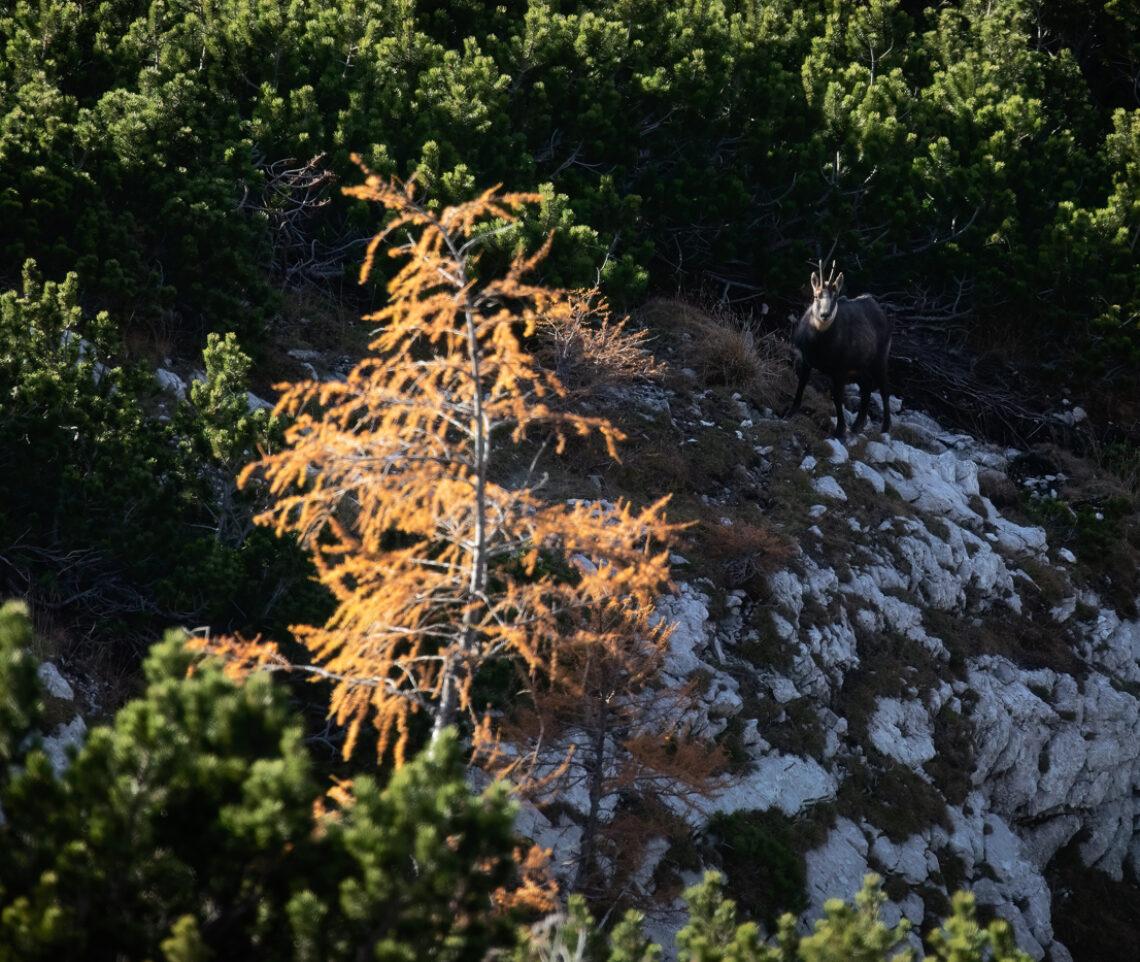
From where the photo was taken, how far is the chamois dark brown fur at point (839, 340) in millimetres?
12406

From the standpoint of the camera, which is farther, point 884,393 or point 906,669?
point 884,393

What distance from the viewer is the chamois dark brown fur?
12.4 meters

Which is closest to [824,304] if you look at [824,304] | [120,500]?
[824,304]

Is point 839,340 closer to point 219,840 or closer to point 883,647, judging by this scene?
point 883,647

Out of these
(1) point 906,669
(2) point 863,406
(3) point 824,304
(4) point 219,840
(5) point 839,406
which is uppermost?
(3) point 824,304

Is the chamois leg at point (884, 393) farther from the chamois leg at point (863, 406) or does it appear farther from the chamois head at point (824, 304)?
the chamois head at point (824, 304)

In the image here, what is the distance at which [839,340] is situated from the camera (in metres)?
12.7

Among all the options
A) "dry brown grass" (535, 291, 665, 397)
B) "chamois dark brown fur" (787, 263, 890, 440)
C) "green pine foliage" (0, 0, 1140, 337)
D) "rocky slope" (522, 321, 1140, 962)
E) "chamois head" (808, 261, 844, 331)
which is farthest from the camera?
"chamois dark brown fur" (787, 263, 890, 440)

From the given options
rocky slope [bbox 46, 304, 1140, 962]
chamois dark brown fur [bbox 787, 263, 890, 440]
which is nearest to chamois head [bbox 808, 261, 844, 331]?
chamois dark brown fur [bbox 787, 263, 890, 440]

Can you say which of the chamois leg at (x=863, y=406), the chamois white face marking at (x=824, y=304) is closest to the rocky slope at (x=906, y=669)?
the chamois leg at (x=863, y=406)

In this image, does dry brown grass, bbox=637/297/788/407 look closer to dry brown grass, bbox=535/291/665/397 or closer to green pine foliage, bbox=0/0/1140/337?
green pine foliage, bbox=0/0/1140/337

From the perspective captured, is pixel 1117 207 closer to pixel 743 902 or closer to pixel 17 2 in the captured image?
pixel 743 902

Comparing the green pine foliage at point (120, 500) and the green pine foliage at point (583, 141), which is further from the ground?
the green pine foliage at point (583, 141)

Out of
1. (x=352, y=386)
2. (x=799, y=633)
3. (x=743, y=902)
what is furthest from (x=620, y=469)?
(x=352, y=386)
